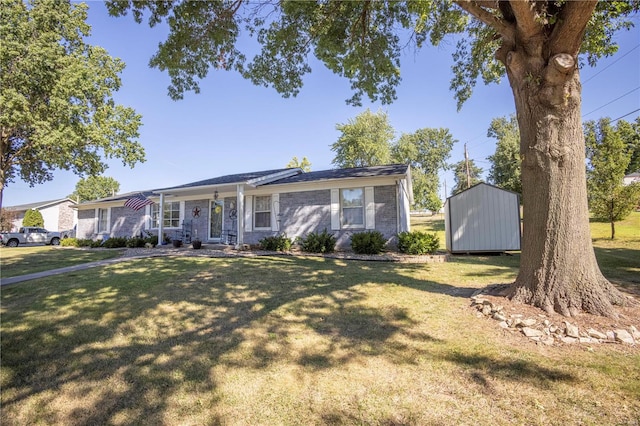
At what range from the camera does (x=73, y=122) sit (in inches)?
648

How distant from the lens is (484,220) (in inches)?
460

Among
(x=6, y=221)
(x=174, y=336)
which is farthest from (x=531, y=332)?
(x=6, y=221)

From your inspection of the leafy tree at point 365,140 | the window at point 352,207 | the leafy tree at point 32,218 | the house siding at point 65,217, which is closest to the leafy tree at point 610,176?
the window at point 352,207

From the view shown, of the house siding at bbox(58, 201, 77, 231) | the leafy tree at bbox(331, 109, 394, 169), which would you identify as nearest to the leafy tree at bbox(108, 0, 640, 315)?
the leafy tree at bbox(331, 109, 394, 169)

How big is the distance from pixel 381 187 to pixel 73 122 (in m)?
16.8

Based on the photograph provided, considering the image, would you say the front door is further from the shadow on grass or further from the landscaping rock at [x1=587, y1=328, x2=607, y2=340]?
the landscaping rock at [x1=587, y1=328, x2=607, y2=340]

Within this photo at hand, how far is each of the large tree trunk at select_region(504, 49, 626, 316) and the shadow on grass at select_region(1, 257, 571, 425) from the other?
149cm

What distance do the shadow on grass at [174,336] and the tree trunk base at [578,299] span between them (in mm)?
1354

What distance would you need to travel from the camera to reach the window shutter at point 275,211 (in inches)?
527

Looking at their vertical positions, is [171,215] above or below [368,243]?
above

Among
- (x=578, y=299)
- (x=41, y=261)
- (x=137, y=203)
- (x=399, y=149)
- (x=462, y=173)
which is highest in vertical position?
(x=399, y=149)

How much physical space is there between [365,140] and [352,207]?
76.0 ft

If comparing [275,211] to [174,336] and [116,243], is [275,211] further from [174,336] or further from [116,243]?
[174,336]

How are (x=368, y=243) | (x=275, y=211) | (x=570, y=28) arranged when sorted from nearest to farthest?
(x=570, y=28), (x=368, y=243), (x=275, y=211)
